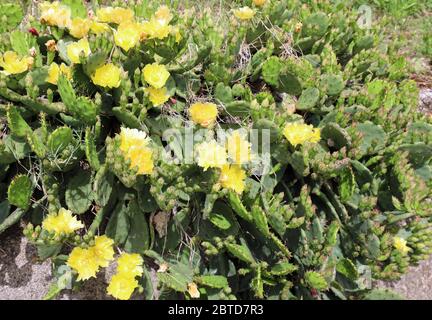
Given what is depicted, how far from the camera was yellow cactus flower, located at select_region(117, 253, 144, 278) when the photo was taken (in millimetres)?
1596

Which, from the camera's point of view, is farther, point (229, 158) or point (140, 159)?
point (229, 158)

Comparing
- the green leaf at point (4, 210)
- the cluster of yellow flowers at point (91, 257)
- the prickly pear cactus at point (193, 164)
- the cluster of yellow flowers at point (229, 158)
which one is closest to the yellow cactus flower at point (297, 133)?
the prickly pear cactus at point (193, 164)

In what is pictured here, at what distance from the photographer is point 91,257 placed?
1570 mm

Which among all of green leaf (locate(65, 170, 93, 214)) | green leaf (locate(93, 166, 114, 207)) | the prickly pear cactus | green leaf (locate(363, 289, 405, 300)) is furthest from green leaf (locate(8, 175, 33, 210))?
green leaf (locate(363, 289, 405, 300))

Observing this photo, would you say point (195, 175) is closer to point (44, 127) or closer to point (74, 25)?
point (44, 127)

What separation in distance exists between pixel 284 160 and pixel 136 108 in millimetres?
616

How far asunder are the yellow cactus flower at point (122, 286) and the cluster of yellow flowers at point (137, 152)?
1.22ft

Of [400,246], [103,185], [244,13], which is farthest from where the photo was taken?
[244,13]

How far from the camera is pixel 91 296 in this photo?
1752 mm

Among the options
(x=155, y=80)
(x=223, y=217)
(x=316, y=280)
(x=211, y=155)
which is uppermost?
(x=155, y=80)

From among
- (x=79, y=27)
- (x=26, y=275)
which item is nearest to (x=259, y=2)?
(x=79, y=27)

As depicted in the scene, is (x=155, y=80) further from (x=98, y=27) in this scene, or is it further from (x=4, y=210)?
(x=4, y=210)

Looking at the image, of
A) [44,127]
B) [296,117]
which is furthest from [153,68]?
[296,117]

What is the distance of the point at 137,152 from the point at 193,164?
240 mm
